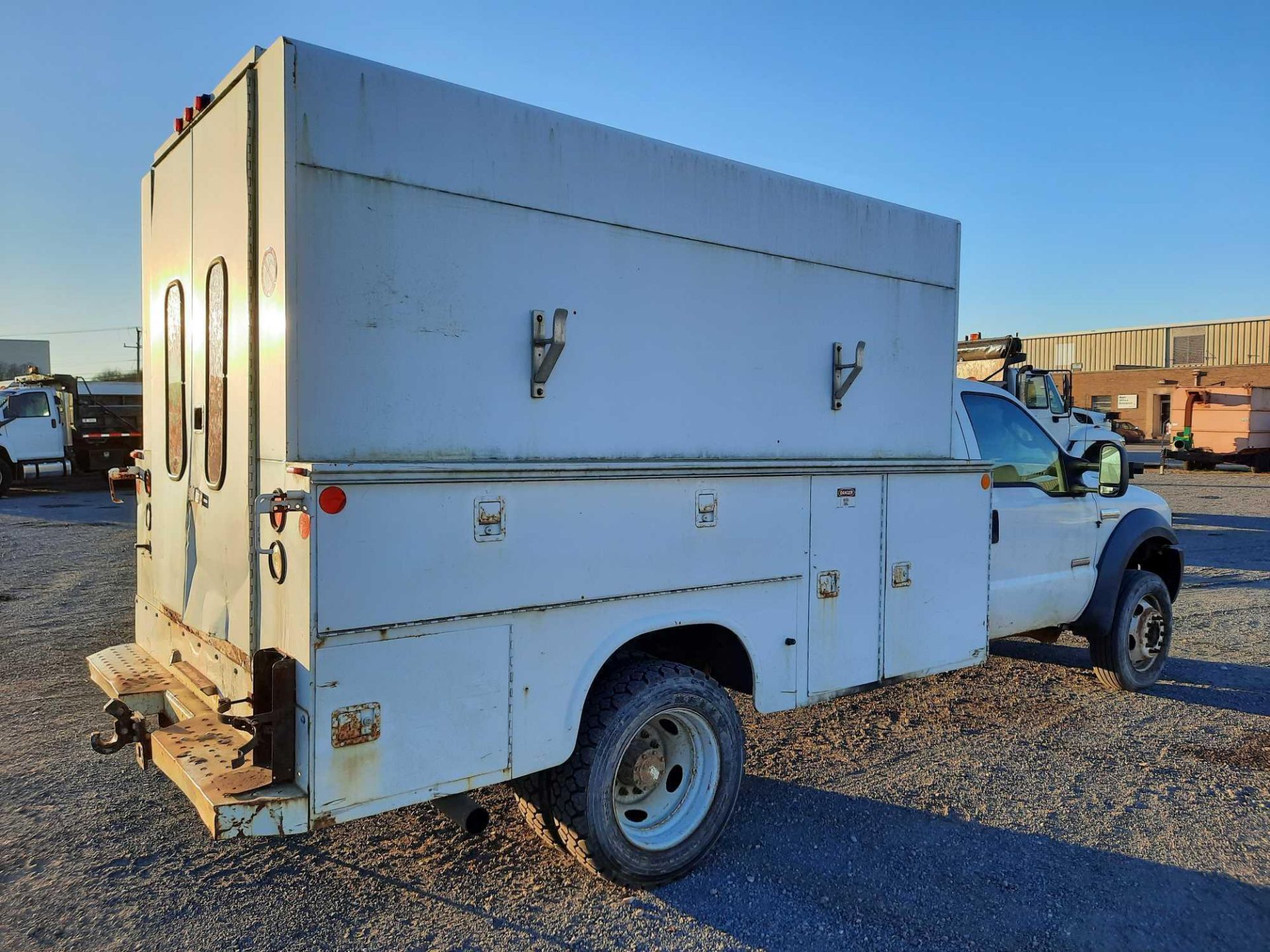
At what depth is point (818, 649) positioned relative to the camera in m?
4.18

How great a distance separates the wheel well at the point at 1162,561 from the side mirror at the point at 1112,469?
95 centimetres

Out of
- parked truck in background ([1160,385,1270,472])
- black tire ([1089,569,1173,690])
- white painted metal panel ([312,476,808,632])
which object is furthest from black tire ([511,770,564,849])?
parked truck in background ([1160,385,1270,472])

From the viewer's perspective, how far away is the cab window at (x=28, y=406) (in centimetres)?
2039

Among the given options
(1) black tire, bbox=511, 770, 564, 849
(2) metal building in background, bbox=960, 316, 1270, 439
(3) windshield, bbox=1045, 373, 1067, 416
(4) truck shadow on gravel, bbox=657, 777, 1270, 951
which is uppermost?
(2) metal building in background, bbox=960, 316, 1270, 439

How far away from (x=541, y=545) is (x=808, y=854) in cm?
189

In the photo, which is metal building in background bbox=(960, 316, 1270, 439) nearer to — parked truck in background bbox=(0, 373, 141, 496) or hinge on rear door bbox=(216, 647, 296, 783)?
parked truck in background bbox=(0, 373, 141, 496)

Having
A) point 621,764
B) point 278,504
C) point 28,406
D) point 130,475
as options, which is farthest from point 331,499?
point 28,406

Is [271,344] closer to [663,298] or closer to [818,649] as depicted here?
[663,298]

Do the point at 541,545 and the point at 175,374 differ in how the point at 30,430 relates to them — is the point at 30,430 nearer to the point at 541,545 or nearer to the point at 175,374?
the point at 175,374

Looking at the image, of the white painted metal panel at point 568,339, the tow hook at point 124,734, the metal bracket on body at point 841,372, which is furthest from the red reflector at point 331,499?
the metal bracket on body at point 841,372

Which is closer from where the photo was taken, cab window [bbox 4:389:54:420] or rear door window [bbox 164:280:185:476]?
rear door window [bbox 164:280:185:476]

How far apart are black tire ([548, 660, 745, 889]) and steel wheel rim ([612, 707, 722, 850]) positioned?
11mm

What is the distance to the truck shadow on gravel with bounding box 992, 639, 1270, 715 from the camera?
20.3ft

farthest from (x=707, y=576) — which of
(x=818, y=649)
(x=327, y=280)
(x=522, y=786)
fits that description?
(x=327, y=280)
